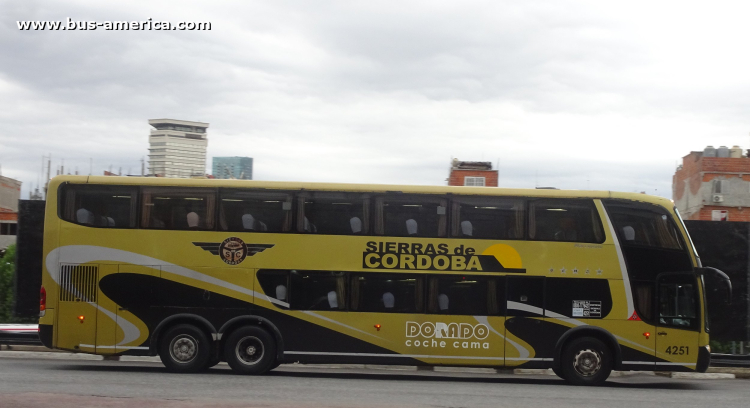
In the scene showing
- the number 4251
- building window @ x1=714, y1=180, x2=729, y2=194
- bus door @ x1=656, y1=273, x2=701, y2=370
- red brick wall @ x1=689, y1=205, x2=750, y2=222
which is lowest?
the number 4251

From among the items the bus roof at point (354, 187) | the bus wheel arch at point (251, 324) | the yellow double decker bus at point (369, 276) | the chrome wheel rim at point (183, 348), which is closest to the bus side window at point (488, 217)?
the yellow double decker bus at point (369, 276)

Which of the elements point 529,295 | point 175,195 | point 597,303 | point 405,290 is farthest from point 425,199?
point 175,195

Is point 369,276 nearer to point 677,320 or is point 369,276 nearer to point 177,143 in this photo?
point 677,320

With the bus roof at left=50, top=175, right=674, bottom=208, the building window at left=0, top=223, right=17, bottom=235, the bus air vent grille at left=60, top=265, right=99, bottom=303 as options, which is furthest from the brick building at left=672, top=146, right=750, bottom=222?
the building window at left=0, top=223, right=17, bottom=235

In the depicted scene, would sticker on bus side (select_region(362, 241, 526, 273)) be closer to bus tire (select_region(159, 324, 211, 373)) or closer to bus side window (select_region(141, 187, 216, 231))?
bus side window (select_region(141, 187, 216, 231))

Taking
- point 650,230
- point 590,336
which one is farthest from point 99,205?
point 650,230

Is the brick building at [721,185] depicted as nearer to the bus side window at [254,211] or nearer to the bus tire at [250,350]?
the bus side window at [254,211]

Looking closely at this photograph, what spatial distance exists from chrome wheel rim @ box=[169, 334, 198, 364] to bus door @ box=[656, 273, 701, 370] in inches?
342

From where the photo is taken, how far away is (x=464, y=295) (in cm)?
1448

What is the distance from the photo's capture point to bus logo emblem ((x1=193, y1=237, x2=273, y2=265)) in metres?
14.5

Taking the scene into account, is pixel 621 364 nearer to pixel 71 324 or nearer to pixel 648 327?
pixel 648 327

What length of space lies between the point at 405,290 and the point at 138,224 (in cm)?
518

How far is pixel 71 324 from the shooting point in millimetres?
14664

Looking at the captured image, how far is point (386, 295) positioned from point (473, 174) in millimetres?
43812
